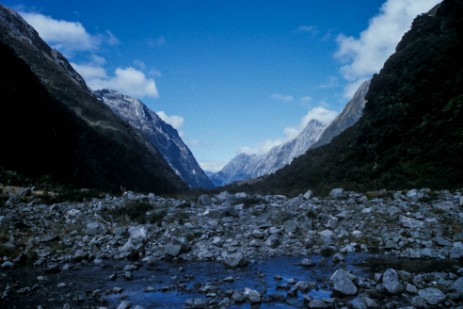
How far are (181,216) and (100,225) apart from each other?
4003mm

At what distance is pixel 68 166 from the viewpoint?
41094 millimetres

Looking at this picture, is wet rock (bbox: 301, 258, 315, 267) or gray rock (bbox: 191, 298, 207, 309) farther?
wet rock (bbox: 301, 258, 315, 267)

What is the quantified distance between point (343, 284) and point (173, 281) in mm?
4914

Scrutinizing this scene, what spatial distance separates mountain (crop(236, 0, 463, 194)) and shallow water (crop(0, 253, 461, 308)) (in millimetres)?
14908

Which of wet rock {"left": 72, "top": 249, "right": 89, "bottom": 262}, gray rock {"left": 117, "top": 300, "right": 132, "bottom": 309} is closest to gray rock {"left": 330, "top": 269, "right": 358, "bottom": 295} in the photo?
gray rock {"left": 117, "top": 300, "right": 132, "bottom": 309}

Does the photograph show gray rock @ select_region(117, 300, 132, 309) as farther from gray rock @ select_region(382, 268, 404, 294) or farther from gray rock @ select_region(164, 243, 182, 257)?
gray rock @ select_region(382, 268, 404, 294)

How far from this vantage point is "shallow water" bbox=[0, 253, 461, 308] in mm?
8367

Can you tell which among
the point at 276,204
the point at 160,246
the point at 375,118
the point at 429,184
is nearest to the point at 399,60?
the point at 375,118

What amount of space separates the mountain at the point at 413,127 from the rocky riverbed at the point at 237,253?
27.7 ft

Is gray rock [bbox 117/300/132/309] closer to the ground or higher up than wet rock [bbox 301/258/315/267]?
closer to the ground

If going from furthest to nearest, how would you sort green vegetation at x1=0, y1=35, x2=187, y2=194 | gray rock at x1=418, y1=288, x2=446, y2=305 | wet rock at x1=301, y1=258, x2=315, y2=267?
1. green vegetation at x1=0, y1=35, x2=187, y2=194
2. wet rock at x1=301, y1=258, x2=315, y2=267
3. gray rock at x1=418, y1=288, x2=446, y2=305

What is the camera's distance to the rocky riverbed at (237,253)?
8.21 m

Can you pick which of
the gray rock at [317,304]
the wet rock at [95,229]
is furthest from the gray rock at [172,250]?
the gray rock at [317,304]

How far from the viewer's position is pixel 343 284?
8.28 m
